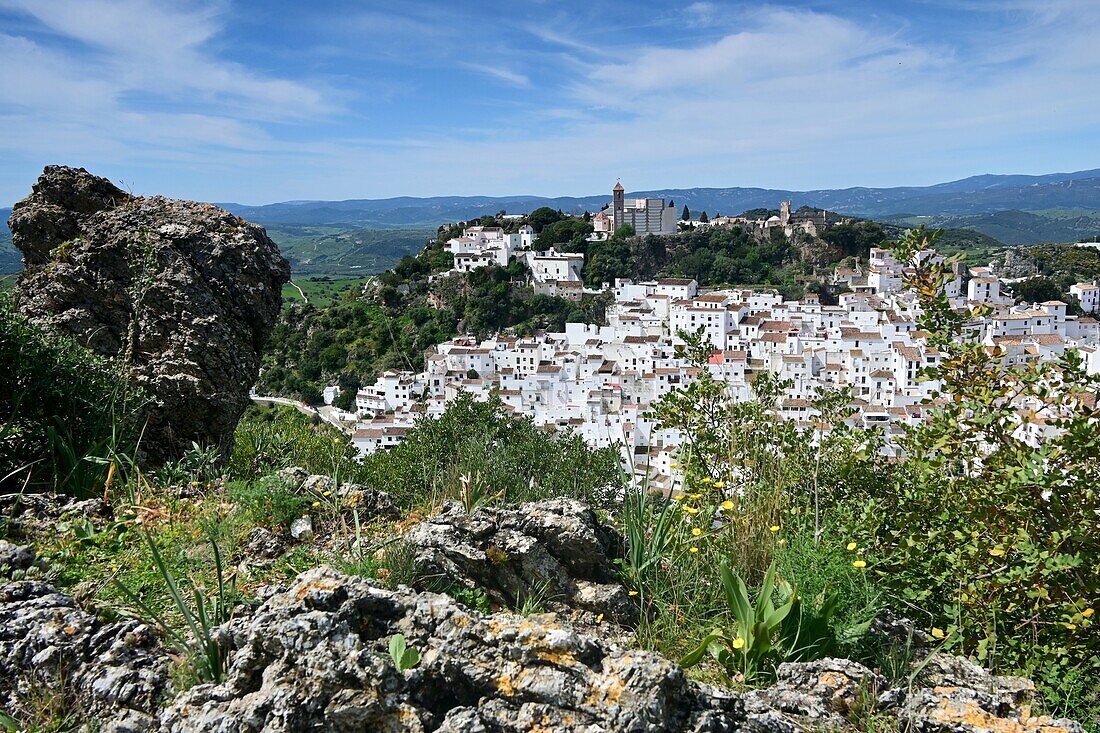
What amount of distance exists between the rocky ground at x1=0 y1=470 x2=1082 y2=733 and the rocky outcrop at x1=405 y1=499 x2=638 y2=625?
25cm

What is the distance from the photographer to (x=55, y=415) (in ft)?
11.9

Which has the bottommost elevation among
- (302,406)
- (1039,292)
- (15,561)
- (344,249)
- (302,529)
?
(302,406)

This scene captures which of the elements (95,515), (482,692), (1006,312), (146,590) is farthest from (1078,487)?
(1006,312)

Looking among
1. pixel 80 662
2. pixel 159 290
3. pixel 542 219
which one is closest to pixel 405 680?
pixel 80 662

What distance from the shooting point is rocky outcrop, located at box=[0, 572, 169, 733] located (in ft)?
6.64

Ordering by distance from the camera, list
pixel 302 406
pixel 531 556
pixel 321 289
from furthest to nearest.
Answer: pixel 321 289 < pixel 302 406 < pixel 531 556

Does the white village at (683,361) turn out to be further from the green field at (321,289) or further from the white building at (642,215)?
the white building at (642,215)

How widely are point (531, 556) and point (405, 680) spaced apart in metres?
1.20

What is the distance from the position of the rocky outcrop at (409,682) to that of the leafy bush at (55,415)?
4.26ft

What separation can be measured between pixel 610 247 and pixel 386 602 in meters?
74.2

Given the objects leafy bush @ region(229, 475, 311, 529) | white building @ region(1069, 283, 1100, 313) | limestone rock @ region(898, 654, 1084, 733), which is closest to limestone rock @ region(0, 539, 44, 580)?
leafy bush @ region(229, 475, 311, 529)

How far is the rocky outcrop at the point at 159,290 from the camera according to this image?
4.66 meters

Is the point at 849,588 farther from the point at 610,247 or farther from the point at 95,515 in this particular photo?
the point at 610,247

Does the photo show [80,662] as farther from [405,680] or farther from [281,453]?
[281,453]
